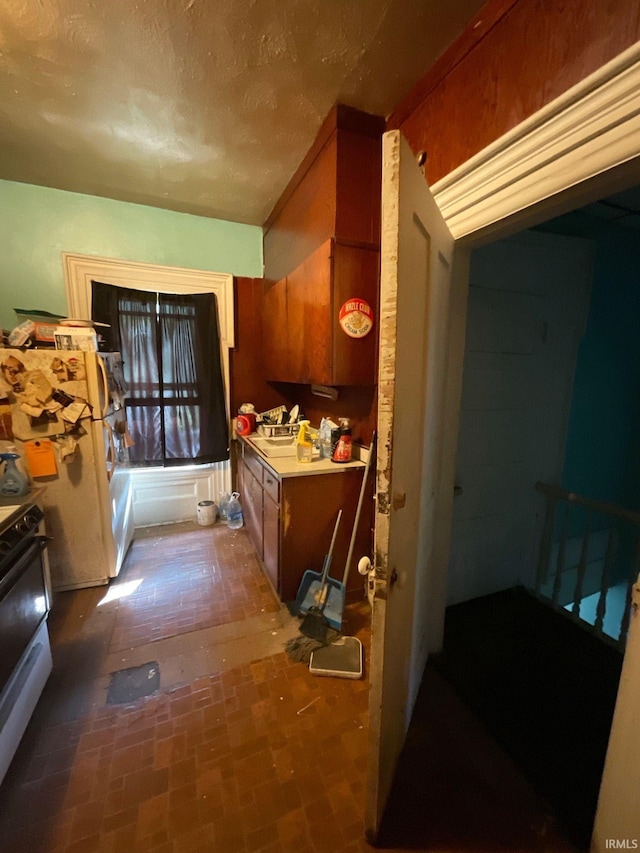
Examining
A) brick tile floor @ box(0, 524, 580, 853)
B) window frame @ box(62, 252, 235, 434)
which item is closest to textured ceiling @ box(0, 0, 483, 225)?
window frame @ box(62, 252, 235, 434)

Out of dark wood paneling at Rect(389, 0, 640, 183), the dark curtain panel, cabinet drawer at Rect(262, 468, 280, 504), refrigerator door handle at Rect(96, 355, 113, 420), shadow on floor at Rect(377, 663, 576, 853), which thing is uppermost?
dark wood paneling at Rect(389, 0, 640, 183)

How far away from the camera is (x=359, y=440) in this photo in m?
2.12

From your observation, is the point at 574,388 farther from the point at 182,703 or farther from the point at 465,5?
the point at 182,703

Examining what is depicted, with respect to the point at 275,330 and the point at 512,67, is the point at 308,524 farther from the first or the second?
the point at 512,67

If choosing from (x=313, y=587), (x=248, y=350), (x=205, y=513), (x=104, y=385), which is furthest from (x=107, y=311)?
(x=313, y=587)

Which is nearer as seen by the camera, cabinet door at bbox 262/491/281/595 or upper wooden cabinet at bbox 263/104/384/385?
upper wooden cabinet at bbox 263/104/384/385

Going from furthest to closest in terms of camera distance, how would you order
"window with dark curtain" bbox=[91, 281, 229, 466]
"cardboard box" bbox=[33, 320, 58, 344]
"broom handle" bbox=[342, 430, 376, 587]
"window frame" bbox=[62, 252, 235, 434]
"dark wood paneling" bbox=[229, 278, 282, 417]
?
"dark wood paneling" bbox=[229, 278, 282, 417]
"window with dark curtain" bbox=[91, 281, 229, 466]
"window frame" bbox=[62, 252, 235, 434]
"cardboard box" bbox=[33, 320, 58, 344]
"broom handle" bbox=[342, 430, 376, 587]

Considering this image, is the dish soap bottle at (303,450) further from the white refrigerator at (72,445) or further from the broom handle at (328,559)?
the white refrigerator at (72,445)

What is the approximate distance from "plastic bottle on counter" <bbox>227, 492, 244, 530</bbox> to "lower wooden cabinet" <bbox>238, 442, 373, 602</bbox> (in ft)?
3.23

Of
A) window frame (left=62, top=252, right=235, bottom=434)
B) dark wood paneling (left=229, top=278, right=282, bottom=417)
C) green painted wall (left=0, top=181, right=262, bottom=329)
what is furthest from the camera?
dark wood paneling (left=229, top=278, right=282, bottom=417)

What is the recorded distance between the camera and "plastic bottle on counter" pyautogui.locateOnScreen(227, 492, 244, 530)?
9.95 ft

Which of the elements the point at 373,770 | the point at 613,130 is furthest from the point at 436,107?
the point at 373,770

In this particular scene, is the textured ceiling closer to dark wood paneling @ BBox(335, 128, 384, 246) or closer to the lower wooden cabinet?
dark wood paneling @ BBox(335, 128, 384, 246)

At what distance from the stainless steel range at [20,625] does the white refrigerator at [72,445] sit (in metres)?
0.53
